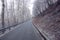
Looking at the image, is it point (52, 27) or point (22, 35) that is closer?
point (22, 35)

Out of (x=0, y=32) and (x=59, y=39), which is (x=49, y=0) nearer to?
(x=0, y=32)

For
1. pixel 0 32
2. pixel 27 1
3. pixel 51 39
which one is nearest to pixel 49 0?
pixel 0 32

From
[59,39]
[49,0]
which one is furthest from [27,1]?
[59,39]

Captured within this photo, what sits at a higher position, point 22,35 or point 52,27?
point 52,27

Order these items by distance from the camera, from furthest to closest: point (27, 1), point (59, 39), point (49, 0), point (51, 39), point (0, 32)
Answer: point (27, 1) → point (49, 0) → point (0, 32) → point (51, 39) → point (59, 39)

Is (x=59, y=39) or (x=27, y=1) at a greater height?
(x=59, y=39)

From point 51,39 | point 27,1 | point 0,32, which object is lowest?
point 27,1

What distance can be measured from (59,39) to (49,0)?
35.1 meters

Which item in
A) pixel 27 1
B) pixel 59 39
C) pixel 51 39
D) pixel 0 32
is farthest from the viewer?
pixel 27 1

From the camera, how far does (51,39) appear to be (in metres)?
12.6

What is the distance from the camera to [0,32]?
59.6ft

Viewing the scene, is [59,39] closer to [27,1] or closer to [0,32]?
[0,32]

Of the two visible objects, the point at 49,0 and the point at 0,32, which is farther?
the point at 49,0

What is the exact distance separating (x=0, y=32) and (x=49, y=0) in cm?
3013
